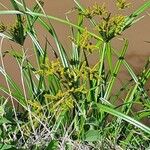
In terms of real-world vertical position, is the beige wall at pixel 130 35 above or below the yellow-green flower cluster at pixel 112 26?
below

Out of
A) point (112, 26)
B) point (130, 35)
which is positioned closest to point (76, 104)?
point (112, 26)

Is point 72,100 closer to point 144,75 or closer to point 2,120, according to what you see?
point 2,120

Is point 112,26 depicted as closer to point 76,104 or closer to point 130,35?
point 76,104

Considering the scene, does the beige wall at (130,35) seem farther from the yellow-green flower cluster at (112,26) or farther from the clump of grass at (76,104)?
the yellow-green flower cluster at (112,26)

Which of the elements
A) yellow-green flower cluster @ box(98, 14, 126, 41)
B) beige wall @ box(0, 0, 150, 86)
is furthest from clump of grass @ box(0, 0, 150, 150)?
beige wall @ box(0, 0, 150, 86)

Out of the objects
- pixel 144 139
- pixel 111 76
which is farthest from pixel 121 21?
pixel 144 139

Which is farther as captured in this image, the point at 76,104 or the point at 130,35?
the point at 130,35

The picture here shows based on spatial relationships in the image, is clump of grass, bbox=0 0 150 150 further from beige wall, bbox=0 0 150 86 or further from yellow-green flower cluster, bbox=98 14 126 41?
beige wall, bbox=0 0 150 86

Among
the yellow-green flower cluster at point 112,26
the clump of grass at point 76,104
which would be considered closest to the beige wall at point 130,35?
the clump of grass at point 76,104

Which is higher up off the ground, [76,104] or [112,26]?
[112,26]

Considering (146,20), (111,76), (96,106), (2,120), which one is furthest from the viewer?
(146,20)

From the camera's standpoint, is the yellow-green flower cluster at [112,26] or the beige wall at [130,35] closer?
the yellow-green flower cluster at [112,26]
